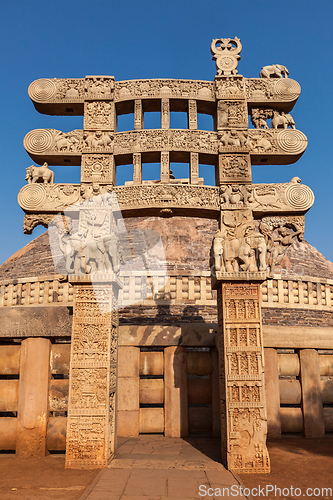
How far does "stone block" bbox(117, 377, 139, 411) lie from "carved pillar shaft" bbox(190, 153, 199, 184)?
14.3 ft

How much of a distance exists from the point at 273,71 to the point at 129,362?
6.85 m

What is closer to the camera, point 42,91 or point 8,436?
point 8,436

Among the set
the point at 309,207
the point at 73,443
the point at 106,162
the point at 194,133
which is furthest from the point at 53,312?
the point at 309,207

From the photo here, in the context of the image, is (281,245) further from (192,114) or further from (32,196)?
(32,196)

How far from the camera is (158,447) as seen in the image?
744 centimetres

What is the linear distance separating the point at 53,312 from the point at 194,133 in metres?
4.48

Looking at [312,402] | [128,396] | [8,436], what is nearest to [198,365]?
[128,396]

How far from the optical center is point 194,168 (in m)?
7.75

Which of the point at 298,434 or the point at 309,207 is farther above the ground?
the point at 309,207

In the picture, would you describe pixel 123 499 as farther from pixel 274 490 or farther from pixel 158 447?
pixel 158 447

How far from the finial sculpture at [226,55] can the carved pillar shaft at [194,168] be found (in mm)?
1881

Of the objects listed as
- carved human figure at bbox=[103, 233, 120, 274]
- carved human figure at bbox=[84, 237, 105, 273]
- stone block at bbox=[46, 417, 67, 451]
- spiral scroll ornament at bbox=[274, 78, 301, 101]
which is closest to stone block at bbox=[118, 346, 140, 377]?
stone block at bbox=[46, 417, 67, 451]

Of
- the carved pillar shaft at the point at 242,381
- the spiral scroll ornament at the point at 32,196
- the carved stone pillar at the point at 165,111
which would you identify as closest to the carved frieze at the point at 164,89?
the carved stone pillar at the point at 165,111

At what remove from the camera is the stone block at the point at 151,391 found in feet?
27.3
